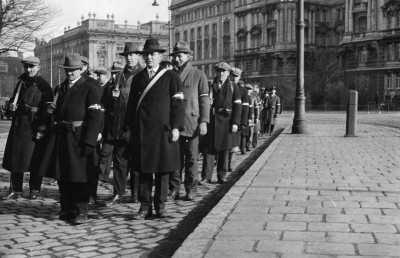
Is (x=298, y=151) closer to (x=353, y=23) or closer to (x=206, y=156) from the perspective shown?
(x=206, y=156)

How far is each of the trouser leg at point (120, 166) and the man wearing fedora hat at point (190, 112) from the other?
67 cm

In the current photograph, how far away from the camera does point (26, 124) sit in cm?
852

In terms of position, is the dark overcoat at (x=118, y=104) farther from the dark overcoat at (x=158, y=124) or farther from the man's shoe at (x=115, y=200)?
the dark overcoat at (x=158, y=124)

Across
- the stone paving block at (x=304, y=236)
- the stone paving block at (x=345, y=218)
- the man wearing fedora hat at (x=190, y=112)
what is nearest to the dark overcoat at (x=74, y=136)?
the man wearing fedora hat at (x=190, y=112)

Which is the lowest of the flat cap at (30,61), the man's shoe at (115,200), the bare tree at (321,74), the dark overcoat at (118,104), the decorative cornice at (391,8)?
the man's shoe at (115,200)

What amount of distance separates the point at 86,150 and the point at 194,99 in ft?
6.93

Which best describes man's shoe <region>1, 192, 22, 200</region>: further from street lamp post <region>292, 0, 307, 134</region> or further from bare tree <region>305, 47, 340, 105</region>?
bare tree <region>305, 47, 340, 105</region>

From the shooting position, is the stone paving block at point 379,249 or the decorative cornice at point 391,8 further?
the decorative cornice at point 391,8

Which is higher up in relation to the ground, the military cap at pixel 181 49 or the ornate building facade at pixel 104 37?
the ornate building facade at pixel 104 37

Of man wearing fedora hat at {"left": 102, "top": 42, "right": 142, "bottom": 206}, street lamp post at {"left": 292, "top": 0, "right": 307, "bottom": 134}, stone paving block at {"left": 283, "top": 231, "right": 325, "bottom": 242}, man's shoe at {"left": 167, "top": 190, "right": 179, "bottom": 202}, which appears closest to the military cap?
man wearing fedora hat at {"left": 102, "top": 42, "right": 142, "bottom": 206}

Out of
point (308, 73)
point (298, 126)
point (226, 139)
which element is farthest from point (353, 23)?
point (226, 139)

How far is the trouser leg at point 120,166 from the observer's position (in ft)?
25.9

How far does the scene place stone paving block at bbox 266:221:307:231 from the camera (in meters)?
5.59

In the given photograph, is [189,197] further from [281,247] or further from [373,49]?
[373,49]
